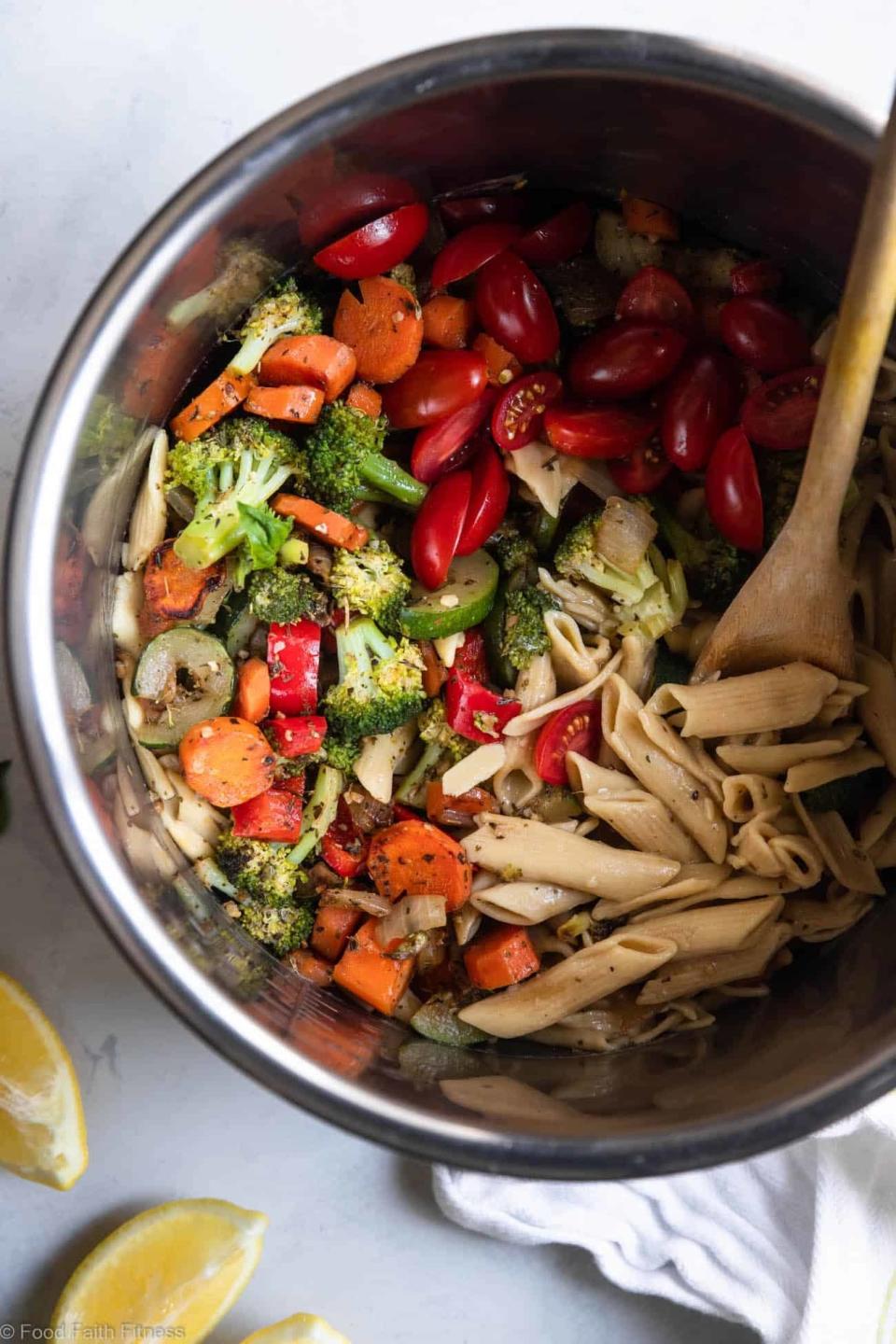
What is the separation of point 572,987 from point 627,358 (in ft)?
4.13

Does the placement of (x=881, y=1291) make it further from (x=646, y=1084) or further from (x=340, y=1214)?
(x=340, y=1214)

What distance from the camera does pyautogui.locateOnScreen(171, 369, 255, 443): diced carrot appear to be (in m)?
2.21

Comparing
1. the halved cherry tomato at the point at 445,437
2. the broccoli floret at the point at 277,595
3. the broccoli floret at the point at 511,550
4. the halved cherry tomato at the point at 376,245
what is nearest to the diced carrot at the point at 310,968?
the broccoli floret at the point at 277,595

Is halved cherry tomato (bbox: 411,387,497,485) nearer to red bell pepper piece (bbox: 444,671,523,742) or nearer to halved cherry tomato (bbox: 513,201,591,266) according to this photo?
halved cherry tomato (bbox: 513,201,591,266)

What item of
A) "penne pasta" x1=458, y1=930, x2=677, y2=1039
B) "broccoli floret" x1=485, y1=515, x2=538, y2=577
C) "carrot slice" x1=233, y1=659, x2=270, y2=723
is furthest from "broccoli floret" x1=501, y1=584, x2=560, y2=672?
"penne pasta" x1=458, y1=930, x2=677, y2=1039

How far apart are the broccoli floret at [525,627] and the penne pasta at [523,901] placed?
0.46m

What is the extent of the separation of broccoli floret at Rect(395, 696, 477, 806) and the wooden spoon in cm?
54

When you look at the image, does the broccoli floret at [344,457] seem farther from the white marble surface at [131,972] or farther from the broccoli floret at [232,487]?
the white marble surface at [131,972]

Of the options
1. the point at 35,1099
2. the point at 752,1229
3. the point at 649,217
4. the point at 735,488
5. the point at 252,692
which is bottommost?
the point at 752,1229

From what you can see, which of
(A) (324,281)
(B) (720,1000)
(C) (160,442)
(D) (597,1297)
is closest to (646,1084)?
(B) (720,1000)

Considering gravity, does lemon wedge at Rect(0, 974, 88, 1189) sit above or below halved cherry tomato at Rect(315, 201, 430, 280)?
below

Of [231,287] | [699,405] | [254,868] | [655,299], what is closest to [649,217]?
[655,299]

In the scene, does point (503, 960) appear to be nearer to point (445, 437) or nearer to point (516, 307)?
point (445, 437)

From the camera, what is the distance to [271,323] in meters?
2.20
